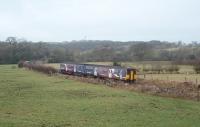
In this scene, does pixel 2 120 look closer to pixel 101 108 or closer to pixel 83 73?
pixel 101 108

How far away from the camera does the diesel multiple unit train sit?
198 ft

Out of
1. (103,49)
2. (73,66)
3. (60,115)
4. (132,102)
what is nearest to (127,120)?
(60,115)

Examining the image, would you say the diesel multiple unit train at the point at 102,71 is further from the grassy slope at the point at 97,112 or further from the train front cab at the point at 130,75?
the grassy slope at the point at 97,112

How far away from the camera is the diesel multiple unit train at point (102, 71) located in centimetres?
6022

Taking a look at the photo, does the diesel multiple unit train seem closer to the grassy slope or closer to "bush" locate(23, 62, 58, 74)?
"bush" locate(23, 62, 58, 74)

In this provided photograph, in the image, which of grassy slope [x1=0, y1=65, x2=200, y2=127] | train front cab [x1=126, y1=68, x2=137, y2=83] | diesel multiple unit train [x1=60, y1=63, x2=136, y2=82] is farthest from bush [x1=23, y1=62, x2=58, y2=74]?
grassy slope [x1=0, y1=65, x2=200, y2=127]

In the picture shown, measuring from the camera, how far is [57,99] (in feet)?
122

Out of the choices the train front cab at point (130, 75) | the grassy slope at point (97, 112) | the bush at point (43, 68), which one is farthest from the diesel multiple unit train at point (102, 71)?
the grassy slope at point (97, 112)

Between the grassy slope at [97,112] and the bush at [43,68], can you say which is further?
the bush at [43,68]

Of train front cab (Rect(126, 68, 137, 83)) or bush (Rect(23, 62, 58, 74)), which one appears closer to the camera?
train front cab (Rect(126, 68, 137, 83))

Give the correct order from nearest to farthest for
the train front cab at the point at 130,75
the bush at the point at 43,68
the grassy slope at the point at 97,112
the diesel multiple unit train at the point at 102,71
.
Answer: the grassy slope at the point at 97,112
the train front cab at the point at 130,75
the diesel multiple unit train at the point at 102,71
the bush at the point at 43,68

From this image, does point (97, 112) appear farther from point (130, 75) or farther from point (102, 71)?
point (102, 71)

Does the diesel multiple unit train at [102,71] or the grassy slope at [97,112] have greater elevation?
the diesel multiple unit train at [102,71]

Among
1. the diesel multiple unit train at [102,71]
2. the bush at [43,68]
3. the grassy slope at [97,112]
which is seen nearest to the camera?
the grassy slope at [97,112]
